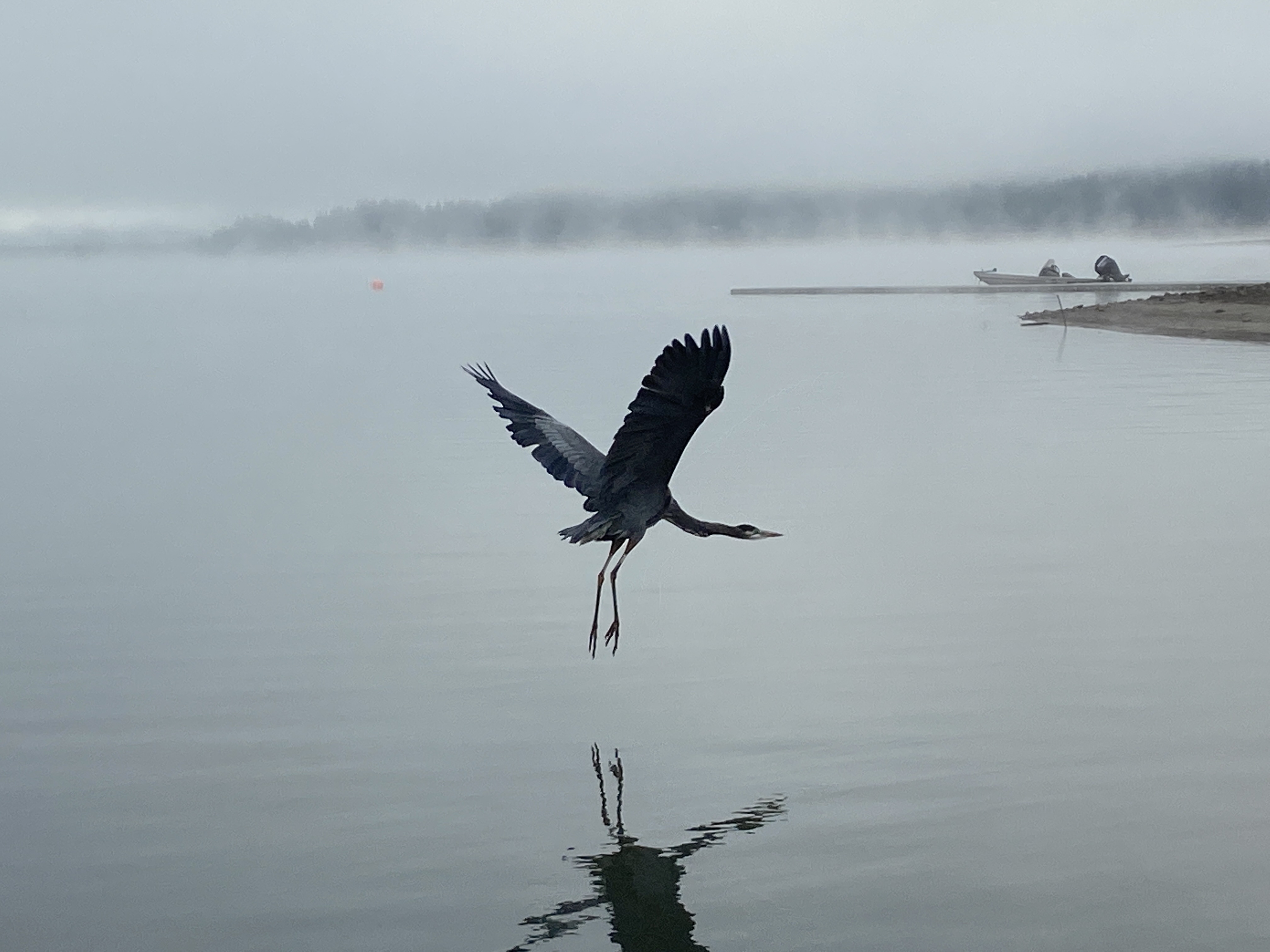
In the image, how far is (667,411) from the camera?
716 centimetres

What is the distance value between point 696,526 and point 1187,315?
31.1 m

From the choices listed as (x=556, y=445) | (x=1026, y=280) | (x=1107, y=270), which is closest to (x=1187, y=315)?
(x=1107, y=270)

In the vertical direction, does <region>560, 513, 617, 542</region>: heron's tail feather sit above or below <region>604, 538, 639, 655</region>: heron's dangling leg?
above

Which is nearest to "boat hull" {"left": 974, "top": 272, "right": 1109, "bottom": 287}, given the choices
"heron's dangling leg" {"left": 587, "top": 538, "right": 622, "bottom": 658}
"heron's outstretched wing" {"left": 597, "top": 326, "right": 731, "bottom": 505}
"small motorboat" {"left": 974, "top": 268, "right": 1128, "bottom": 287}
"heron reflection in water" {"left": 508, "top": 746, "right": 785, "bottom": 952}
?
"small motorboat" {"left": 974, "top": 268, "right": 1128, "bottom": 287}

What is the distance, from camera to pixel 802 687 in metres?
8.17

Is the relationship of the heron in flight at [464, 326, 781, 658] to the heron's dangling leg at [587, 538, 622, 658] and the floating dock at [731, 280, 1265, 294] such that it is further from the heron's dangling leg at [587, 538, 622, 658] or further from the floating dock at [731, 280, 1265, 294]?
the floating dock at [731, 280, 1265, 294]

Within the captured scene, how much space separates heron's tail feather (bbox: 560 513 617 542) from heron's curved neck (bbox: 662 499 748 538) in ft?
0.83

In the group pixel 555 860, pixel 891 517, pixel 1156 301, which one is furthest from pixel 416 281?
pixel 555 860

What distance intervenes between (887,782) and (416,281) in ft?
310

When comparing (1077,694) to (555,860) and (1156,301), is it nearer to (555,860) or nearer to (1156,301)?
(555,860)

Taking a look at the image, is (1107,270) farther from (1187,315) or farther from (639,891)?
(639,891)

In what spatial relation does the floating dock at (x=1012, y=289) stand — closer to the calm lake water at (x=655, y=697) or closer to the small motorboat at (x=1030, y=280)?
the small motorboat at (x=1030, y=280)

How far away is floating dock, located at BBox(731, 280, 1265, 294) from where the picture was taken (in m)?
49.3

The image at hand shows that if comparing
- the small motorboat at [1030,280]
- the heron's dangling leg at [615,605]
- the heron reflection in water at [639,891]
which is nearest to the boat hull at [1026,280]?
the small motorboat at [1030,280]
